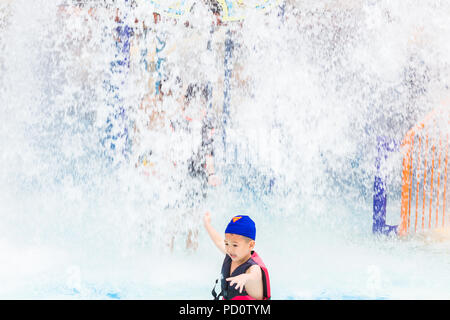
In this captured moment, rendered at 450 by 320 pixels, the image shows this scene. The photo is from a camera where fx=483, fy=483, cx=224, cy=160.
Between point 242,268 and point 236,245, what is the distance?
115 millimetres

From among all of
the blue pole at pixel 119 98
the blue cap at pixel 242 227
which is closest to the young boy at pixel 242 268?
the blue cap at pixel 242 227

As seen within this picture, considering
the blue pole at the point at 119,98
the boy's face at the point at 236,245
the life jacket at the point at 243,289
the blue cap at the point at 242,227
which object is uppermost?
the blue pole at the point at 119,98

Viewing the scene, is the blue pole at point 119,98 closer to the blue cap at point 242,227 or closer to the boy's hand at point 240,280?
the blue cap at point 242,227

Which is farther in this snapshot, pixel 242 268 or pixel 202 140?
pixel 202 140

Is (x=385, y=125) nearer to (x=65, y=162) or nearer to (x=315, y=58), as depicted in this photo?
(x=315, y=58)

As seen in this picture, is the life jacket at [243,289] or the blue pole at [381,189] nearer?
the life jacket at [243,289]

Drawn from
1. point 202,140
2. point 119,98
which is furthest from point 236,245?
point 119,98

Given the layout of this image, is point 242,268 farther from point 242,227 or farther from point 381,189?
point 381,189

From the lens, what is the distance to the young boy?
2332mm

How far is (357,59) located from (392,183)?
235cm

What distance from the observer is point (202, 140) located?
4.28 m

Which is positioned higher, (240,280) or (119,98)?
(119,98)

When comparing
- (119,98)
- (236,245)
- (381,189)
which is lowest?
(236,245)

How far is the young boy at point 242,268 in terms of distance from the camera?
2332 mm
